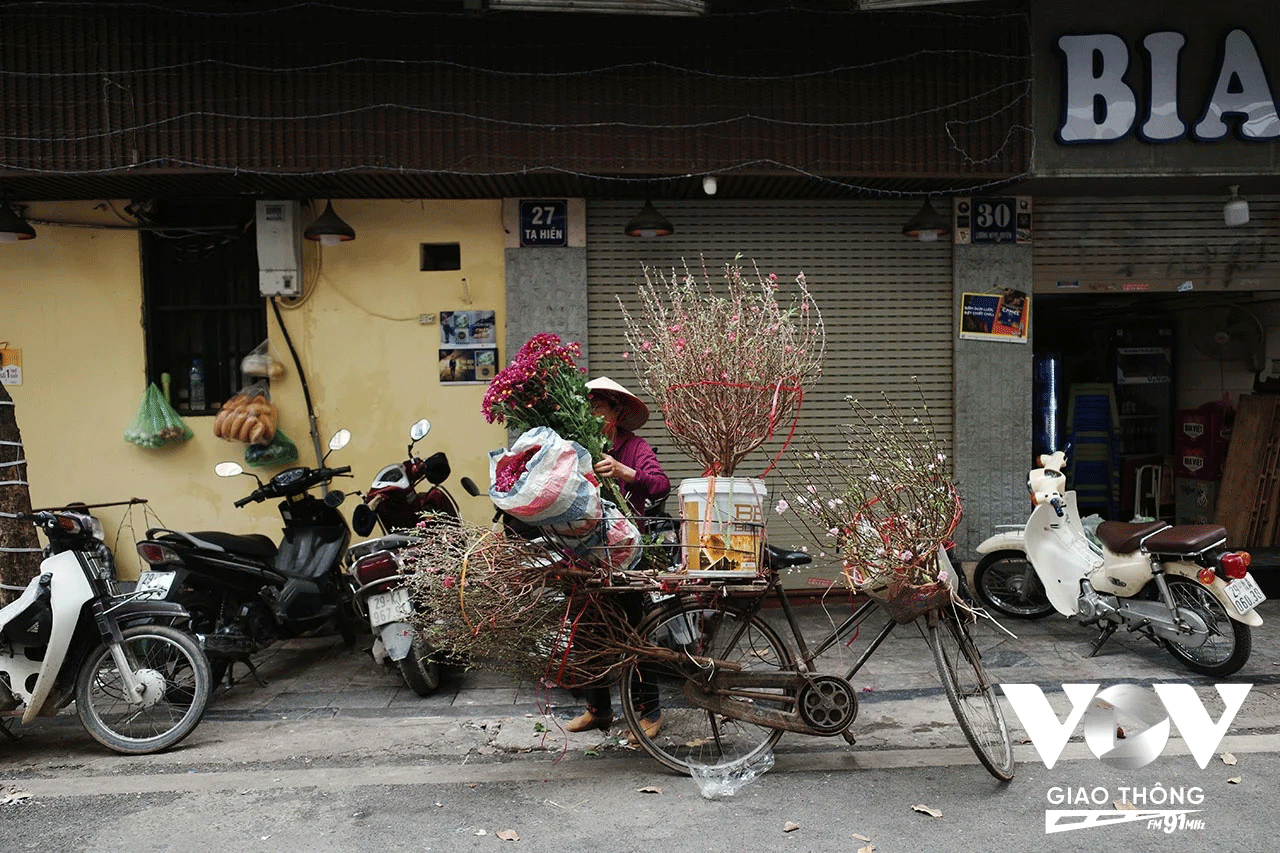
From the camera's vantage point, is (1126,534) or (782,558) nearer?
(782,558)

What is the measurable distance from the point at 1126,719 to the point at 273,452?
6159 millimetres

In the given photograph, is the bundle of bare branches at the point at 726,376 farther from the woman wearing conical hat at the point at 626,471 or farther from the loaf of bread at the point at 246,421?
the loaf of bread at the point at 246,421

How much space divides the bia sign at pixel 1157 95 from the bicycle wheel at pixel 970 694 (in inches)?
195

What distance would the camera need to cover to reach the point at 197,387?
762 centimetres

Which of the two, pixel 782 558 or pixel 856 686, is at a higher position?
pixel 782 558

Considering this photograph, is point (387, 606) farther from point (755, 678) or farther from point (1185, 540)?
point (1185, 540)

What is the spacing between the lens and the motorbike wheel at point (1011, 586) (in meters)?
7.00

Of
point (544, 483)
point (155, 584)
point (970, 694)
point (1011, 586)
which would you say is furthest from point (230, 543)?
point (1011, 586)

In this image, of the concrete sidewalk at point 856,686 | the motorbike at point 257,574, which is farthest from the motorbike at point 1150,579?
the motorbike at point 257,574

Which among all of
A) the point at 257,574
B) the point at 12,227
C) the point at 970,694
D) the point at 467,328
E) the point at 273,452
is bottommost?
the point at 970,694

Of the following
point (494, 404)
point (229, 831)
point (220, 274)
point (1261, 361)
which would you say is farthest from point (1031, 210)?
point (229, 831)

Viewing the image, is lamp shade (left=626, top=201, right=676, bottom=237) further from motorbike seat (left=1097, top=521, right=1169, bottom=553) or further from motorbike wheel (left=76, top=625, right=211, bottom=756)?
motorbike wheel (left=76, top=625, right=211, bottom=756)

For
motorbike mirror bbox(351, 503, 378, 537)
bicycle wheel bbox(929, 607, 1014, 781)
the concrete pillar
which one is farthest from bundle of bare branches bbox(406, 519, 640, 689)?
the concrete pillar

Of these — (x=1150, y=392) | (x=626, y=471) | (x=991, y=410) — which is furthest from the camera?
(x=1150, y=392)
